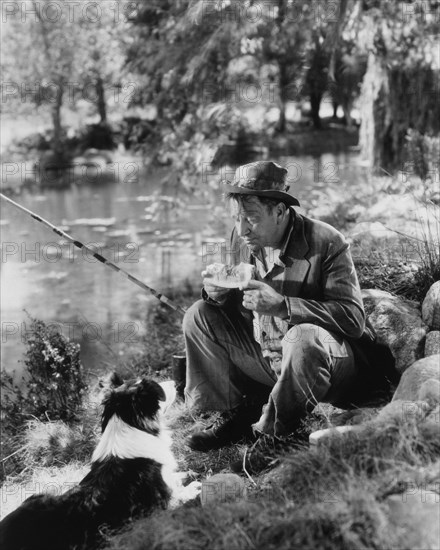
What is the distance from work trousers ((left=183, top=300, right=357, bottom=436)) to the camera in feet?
10.8

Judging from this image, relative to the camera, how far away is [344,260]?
3377mm

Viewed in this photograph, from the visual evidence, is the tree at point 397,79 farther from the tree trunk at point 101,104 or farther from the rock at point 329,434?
the tree trunk at point 101,104

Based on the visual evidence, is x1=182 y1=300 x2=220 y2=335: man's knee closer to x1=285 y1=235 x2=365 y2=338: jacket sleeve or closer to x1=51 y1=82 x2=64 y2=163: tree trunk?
x1=285 y1=235 x2=365 y2=338: jacket sleeve

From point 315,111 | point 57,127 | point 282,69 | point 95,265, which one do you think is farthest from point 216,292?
point 315,111

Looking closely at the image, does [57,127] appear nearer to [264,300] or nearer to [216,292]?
[216,292]

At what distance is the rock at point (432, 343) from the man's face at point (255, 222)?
1.15m

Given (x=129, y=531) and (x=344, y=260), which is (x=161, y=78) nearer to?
(x=344, y=260)

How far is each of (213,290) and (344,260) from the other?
0.73 m

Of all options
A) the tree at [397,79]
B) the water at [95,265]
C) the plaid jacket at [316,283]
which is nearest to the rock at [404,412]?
the plaid jacket at [316,283]

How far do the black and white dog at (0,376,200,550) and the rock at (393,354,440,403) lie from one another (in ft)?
3.80

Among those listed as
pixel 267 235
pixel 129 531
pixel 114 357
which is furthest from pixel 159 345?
pixel 129 531

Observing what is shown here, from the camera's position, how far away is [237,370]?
12.5 feet

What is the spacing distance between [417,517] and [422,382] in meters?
0.88

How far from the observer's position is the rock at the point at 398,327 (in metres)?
3.94
